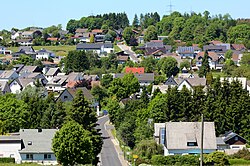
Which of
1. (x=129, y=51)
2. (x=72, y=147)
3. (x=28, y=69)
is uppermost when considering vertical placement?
(x=129, y=51)

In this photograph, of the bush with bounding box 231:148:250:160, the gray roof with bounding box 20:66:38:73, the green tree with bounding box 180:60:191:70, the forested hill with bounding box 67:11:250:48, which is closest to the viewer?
the bush with bounding box 231:148:250:160

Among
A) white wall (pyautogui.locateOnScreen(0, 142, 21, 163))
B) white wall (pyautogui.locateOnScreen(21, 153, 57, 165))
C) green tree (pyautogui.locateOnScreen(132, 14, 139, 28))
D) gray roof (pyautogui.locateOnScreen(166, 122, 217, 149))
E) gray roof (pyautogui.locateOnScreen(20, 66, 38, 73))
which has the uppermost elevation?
green tree (pyautogui.locateOnScreen(132, 14, 139, 28))

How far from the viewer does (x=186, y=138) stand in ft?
87.4

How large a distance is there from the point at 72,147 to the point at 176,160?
5385 millimetres

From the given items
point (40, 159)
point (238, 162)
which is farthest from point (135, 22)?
point (238, 162)

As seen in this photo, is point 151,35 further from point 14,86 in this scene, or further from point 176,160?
point 176,160

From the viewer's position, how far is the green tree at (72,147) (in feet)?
72.3

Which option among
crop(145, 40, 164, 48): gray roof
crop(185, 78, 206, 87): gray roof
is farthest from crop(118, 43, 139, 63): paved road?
crop(185, 78, 206, 87): gray roof

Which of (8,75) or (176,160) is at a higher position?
(8,75)

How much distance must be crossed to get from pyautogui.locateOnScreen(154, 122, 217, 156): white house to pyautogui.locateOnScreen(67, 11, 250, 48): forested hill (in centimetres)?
5523

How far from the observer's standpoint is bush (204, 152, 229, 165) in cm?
2428

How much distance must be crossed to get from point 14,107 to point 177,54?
4598cm

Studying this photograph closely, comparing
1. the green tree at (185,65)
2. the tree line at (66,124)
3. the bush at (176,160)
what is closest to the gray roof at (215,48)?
the green tree at (185,65)

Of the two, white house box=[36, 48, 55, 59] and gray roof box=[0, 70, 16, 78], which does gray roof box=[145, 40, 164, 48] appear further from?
gray roof box=[0, 70, 16, 78]
